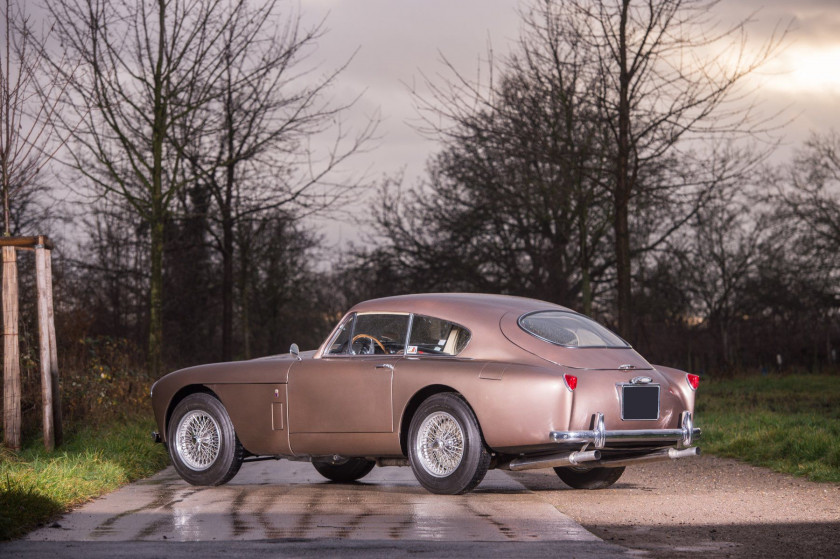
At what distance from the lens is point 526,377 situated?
7.84 m

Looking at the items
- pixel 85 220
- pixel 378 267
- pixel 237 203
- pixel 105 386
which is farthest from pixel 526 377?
pixel 85 220

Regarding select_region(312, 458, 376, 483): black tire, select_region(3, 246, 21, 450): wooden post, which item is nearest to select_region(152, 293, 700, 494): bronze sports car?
select_region(312, 458, 376, 483): black tire

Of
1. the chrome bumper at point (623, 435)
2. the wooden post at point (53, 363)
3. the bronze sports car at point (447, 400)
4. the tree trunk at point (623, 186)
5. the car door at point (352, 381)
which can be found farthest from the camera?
the tree trunk at point (623, 186)

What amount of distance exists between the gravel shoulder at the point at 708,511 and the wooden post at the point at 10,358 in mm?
4858

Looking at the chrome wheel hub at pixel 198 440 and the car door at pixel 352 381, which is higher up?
the car door at pixel 352 381

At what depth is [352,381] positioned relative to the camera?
8844 millimetres

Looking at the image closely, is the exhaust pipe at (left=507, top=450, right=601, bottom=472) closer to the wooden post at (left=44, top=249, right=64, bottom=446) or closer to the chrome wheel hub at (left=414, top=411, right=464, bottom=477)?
the chrome wheel hub at (left=414, top=411, right=464, bottom=477)

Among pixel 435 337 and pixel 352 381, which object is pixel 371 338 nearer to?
pixel 352 381

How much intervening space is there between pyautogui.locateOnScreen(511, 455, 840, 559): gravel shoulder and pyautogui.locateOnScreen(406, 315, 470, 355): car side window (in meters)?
1.36

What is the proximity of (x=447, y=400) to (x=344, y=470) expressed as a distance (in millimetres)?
2315

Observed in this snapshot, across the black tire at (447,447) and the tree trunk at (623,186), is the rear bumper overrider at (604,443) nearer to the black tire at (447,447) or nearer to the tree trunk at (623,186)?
the black tire at (447,447)

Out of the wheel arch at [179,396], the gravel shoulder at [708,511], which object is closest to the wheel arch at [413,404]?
the gravel shoulder at [708,511]

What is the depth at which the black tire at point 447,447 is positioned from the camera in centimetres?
805

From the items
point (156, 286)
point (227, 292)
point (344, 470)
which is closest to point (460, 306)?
point (344, 470)
